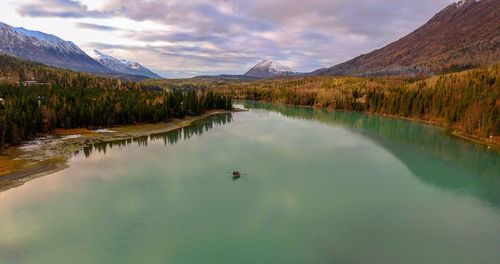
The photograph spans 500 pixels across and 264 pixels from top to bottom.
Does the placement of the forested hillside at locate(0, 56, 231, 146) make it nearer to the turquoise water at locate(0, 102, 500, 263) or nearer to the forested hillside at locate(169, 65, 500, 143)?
the turquoise water at locate(0, 102, 500, 263)

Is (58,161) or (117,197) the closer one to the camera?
(117,197)

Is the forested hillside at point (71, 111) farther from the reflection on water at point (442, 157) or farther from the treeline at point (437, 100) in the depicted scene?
the treeline at point (437, 100)

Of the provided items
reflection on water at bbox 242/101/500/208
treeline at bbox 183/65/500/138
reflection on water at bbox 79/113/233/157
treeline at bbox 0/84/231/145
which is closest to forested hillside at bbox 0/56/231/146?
treeline at bbox 0/84/231/145

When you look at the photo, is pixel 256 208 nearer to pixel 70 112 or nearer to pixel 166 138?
pixel 166 138

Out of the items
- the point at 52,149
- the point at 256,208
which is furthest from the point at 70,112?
the point at 256,208

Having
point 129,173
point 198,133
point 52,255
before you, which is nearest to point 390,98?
point 198,133

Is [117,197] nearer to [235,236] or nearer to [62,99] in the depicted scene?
[235,236]
